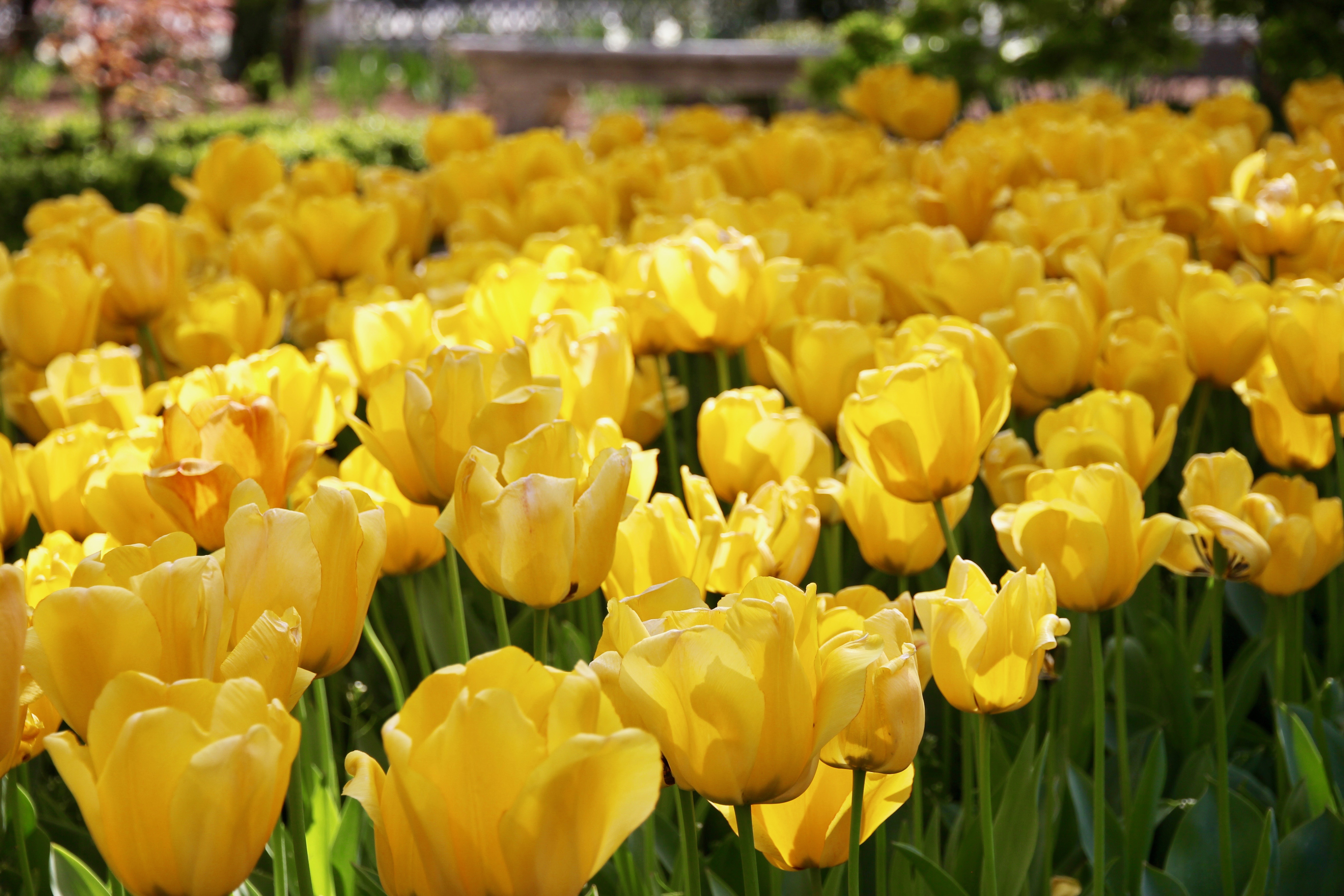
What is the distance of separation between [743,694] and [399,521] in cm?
67

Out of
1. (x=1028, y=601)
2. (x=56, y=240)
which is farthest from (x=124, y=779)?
(x=56, y=240)

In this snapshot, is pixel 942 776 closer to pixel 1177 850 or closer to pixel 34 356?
pixel 1177 850

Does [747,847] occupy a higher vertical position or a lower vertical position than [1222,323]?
lower

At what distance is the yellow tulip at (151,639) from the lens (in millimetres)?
712

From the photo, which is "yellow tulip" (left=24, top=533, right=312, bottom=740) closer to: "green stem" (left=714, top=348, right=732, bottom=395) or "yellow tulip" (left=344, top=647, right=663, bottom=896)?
"yellow tulip" (left=344, top=647, right=663, bottom=896)

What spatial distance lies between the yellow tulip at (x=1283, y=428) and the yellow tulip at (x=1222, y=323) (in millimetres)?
28

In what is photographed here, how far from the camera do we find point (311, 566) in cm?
78

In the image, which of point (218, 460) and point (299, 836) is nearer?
point (299, 836)

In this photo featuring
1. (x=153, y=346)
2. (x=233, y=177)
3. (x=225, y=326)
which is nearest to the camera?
(x=225, y=326)

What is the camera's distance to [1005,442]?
1.34 m

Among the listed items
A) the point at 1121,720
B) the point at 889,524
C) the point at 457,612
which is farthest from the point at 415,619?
the point at 1121,720

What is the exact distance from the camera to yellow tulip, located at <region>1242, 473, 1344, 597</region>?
3.93 feet

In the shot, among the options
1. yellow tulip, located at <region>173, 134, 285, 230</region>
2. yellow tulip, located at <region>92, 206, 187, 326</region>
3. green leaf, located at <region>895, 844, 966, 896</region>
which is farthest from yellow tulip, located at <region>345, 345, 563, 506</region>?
yellow tulip, located at <region>173, 134, 285, 230</region>

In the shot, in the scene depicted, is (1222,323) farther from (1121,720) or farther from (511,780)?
(511,780)
